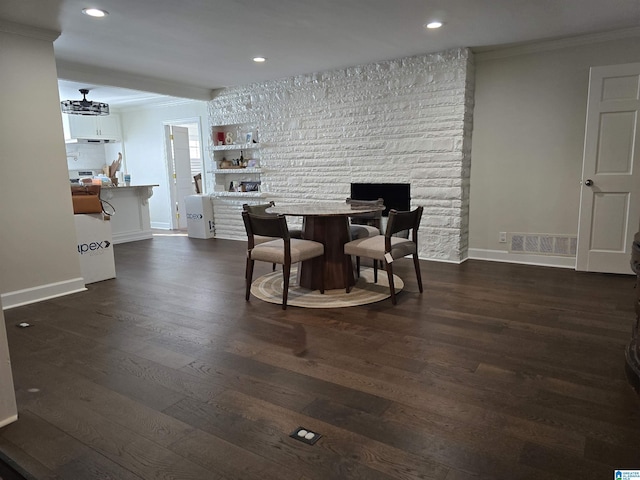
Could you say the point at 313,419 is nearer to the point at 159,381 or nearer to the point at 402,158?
the point at 159,381

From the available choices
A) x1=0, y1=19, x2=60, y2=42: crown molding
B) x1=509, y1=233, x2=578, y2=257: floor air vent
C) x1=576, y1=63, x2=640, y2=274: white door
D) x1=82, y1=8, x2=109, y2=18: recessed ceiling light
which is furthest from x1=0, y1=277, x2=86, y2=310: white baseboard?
x1=576, y1=63, x2=640, y2=274: white door

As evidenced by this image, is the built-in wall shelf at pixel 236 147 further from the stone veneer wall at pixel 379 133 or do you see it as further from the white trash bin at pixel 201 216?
the white trash bin at pixel 201 216

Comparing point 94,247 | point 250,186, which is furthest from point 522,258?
point 94,247

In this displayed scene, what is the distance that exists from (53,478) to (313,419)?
100cm

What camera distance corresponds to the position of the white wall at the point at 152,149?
26.2 feet

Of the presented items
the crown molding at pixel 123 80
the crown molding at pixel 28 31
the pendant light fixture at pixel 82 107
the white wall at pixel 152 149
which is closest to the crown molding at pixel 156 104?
the white wall at pixel 152 149

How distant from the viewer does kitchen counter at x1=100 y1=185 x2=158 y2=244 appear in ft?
21.6

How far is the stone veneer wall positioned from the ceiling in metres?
0.30

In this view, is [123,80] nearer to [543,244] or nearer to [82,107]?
[82,107]

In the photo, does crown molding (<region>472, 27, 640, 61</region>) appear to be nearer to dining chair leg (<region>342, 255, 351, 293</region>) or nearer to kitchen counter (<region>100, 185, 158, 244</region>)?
dining chair leg (<region>342, 255, 351, 293</region>)

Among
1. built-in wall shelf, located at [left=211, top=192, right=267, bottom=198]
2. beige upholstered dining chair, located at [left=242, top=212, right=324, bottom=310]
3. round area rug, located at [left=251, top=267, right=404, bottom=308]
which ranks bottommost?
round area rug, located at [left=251, top=267, right=404, bottom=308]

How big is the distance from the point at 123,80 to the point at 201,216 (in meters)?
2.35

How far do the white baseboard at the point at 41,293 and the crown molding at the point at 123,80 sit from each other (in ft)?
7.93

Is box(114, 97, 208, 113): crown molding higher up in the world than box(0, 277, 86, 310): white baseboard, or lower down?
higher up
